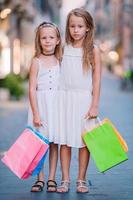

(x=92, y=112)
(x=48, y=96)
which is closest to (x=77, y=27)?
(x=48, y=96)

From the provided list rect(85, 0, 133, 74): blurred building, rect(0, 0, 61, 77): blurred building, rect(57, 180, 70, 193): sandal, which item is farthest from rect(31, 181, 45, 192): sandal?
rect(85, 0, 133, 74): blurred building

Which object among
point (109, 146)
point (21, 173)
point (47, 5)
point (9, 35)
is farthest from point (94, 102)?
point (47, 5)

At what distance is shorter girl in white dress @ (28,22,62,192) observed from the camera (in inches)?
284

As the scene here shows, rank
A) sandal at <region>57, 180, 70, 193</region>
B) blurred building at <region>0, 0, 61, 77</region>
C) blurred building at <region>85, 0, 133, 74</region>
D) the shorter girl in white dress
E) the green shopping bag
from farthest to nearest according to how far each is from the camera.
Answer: blurred building at <region>85, 0, 133, 74</region>
blurred building at <region>0, 0, 61, 77</region>
sandal at <region>57, 180, 70, 193</region>
the shorter girl in white dress
the green shopping bag

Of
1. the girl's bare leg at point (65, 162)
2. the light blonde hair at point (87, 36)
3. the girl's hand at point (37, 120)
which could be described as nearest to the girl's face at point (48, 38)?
the light blonde hair at point (87, 36)

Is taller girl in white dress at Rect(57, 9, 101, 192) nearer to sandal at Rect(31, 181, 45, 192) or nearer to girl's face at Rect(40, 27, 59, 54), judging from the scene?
girl's face at Rect(40, 27, 59, 54)

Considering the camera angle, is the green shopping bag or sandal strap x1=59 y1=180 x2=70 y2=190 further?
sandal strap x1=59 y1=180 x2=70 y2=190

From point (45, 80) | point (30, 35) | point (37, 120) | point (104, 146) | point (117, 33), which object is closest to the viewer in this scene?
point (104, 146)

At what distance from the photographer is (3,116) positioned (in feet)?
61.9

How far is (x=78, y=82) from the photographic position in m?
7.14

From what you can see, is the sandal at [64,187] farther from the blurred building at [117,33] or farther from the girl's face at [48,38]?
the blurred building at [117,33]

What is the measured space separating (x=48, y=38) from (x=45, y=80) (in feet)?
1.38

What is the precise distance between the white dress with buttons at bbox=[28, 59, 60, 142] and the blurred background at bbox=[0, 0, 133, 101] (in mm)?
1102

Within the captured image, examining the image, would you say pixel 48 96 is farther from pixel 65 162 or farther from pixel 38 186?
pixel 38 186
